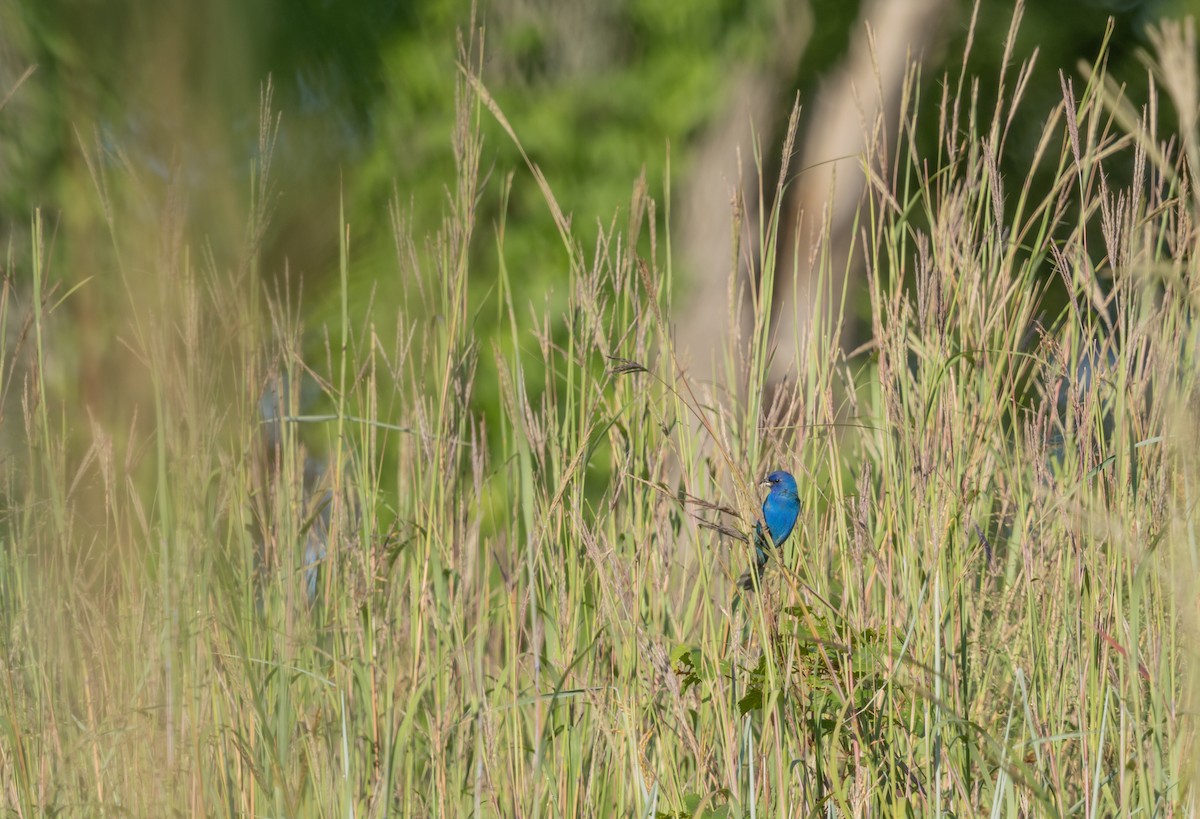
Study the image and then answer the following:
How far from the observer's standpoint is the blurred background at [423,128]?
1.45 feet

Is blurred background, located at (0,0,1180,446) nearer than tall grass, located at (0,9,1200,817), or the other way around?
blurred background, located at (0,0,1180,446)

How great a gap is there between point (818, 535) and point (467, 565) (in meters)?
0.45

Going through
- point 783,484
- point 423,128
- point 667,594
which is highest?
point 423,128

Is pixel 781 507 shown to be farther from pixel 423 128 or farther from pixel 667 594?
pixel 423 128

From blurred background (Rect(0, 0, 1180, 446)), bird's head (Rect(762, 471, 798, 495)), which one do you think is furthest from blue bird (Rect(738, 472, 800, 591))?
blurred background (Rect(0, 0, 1180, 446))

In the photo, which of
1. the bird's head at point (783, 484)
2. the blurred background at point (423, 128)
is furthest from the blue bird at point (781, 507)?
the blurred background at point (423, 128)

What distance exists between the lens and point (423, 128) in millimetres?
3998

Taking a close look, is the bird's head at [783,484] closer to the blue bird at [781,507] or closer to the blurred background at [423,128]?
the blue bird at [781,507]

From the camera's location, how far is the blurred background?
0.44 meters

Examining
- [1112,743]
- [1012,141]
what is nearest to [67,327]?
[1112,743]

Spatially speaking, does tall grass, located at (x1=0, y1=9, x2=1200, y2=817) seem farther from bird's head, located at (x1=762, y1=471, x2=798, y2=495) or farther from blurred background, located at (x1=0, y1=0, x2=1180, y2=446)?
blurred background, located at (x1=0, y1=0, x2=1180, y2=446)

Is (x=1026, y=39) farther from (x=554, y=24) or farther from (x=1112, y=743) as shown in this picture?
(x=1112, y=743)

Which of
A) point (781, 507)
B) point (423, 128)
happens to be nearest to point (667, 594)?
point (781, 507)

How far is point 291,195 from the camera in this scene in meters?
0.53
